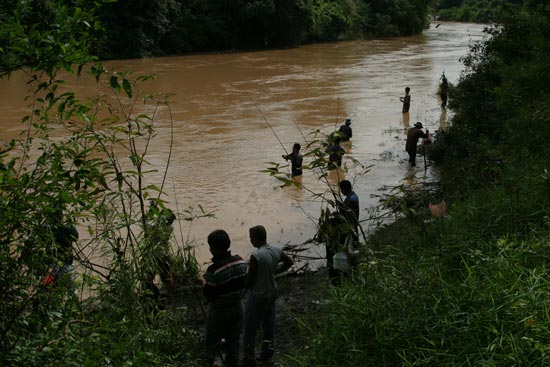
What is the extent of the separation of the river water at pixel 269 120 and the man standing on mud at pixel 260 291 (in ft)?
Answer: 7.76

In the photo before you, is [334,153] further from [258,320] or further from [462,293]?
[462,293]

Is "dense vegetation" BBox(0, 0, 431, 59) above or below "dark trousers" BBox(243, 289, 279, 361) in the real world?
above

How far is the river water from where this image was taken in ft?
38.5

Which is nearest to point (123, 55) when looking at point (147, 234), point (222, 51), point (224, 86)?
point (222, 51)

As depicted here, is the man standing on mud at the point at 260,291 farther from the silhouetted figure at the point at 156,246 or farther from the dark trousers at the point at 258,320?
the silhouetted figure at the point at 156,246

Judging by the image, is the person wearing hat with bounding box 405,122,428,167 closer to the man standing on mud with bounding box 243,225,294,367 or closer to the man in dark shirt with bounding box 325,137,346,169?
the man in dark shirt with bounding box 325,137,346,169

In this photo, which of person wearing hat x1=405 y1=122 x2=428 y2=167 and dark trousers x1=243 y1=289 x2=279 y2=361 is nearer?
dark trousers x1=243 y1=289 x2=279 y2=361

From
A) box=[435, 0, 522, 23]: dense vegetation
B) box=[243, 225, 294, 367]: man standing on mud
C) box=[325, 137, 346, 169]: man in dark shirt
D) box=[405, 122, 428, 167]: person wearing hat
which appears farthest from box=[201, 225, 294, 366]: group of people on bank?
box=[435, 0, 522, 23]: dense vegetation

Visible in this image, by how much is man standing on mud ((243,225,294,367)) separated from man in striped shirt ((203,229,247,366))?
0.82 ft

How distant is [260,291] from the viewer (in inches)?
213

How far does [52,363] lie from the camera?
325 centimetres

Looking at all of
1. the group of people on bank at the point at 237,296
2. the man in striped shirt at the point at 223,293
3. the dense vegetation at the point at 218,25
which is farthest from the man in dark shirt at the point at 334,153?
the dense vegetation at the point at 218,25

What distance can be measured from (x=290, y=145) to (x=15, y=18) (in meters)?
13.5

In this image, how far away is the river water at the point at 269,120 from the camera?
462 inches
